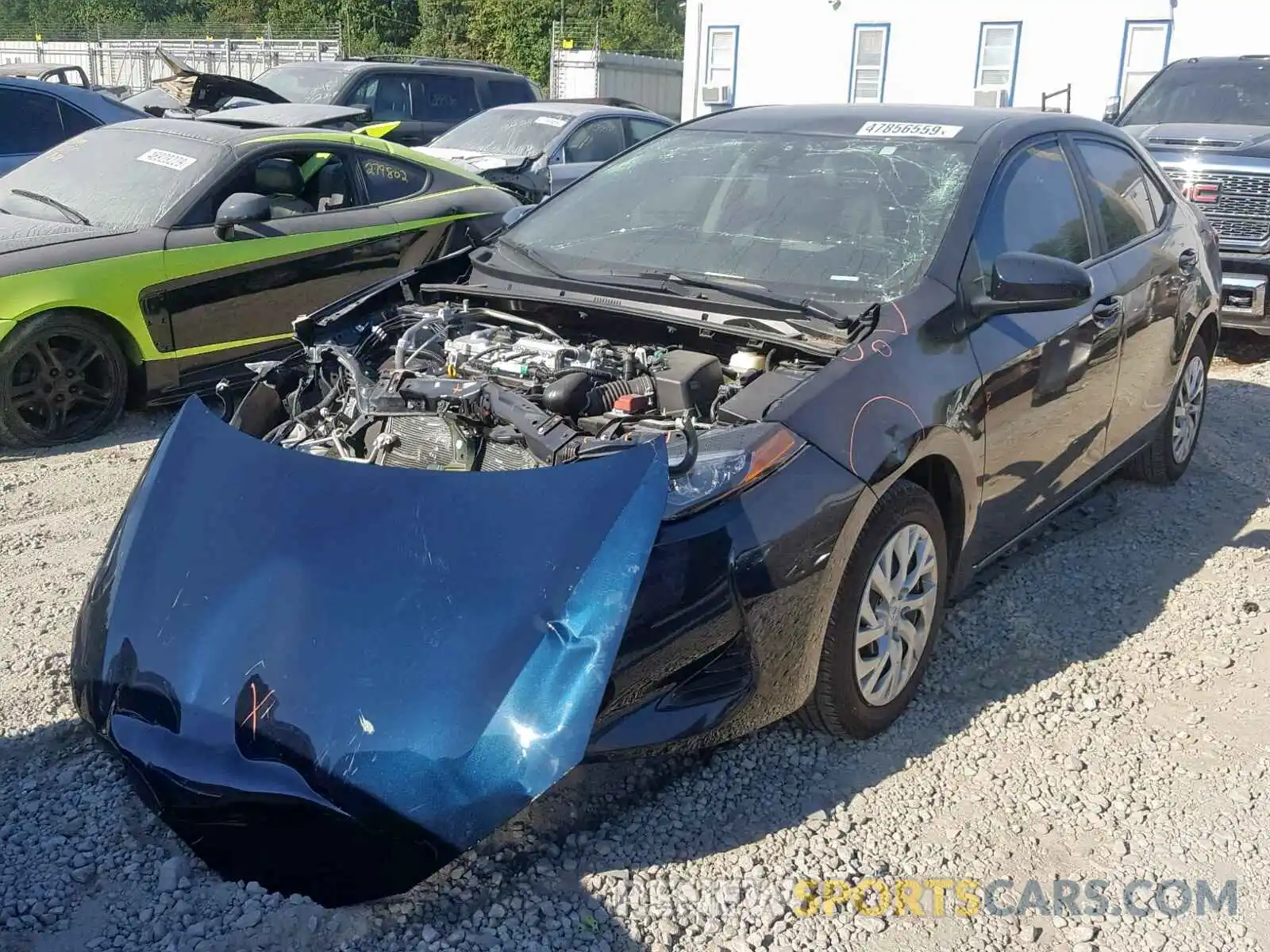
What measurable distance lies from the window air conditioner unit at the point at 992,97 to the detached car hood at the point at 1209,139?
12.0 meters

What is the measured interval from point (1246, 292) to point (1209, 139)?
132cm

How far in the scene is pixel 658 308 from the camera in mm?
3713

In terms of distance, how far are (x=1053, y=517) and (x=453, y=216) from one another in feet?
14.0

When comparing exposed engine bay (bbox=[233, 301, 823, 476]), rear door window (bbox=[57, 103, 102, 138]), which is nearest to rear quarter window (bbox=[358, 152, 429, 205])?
rear door window (bbox=[57, 103, 102, 138])

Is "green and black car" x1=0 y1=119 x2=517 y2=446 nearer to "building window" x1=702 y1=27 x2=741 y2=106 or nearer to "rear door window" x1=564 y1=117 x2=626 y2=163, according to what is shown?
"rear door window" x1=564 y1=117 x2=626 y2=163

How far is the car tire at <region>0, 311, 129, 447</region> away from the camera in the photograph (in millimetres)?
5727

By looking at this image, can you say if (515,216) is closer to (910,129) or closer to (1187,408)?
(910,129)

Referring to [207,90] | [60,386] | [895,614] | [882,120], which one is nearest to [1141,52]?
[207,90]

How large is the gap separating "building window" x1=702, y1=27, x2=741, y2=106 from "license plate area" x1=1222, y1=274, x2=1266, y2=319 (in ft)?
57.6

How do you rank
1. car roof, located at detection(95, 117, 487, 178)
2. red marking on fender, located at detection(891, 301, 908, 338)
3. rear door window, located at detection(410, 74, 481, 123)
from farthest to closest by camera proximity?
rear door window, located at detection(410, 74, 481, 123) → car roof, located at detection(95, 117, 487, 178) → red marking on fender, located at detection(891, 301, 908, 338)

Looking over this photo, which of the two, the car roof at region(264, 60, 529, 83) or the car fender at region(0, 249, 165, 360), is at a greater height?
the car roof at region(264, 60, 529, 83)

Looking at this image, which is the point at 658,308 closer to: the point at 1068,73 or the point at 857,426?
the point at 857,426

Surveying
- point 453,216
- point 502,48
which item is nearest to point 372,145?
point 453,216

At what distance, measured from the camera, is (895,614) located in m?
3.50
